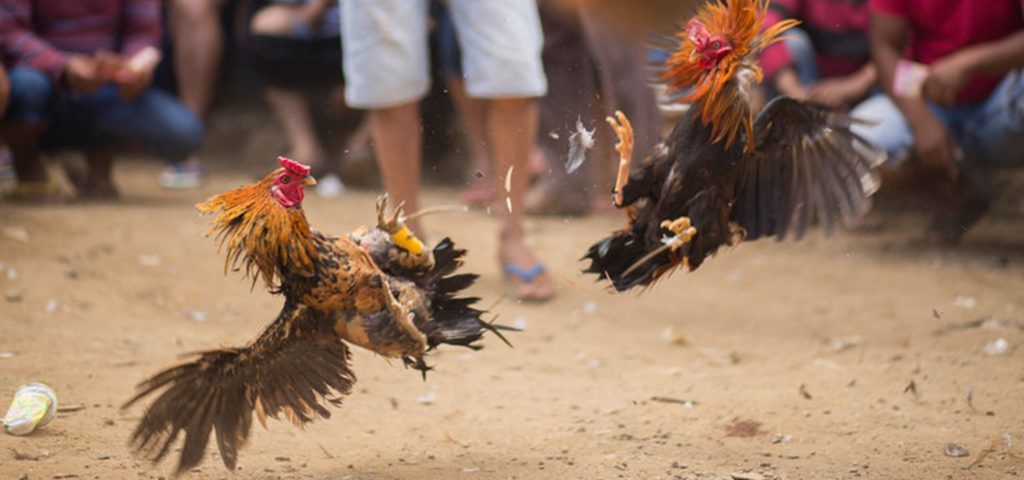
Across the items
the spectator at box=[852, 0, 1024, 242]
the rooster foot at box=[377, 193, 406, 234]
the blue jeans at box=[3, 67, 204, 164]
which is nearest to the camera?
the rooster foot at box=[377, 193, 406, 234]

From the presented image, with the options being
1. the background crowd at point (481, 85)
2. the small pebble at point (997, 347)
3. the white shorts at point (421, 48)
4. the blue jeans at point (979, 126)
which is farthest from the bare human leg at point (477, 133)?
the small pebble at point (997, 347)

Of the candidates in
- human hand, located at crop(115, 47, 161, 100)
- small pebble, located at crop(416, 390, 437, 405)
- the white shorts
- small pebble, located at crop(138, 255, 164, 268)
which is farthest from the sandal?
human hand, located at crop(115, 47, 161, 100)

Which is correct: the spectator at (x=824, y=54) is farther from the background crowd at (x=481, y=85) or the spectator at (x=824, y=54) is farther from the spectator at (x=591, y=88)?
the spectator at (x=591, y=88)

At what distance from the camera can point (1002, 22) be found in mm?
4742

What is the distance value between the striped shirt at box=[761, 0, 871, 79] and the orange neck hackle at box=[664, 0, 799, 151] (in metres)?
2.83

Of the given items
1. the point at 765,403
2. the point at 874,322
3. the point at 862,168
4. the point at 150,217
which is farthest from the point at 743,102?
the point at 150,217

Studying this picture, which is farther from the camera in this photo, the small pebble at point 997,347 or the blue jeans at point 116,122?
the blue jeans at point 116,122

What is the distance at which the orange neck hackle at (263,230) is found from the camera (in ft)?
7.97

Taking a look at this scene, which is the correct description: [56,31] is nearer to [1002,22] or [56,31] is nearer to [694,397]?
[694,397]

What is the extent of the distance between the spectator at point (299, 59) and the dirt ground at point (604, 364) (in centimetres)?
148

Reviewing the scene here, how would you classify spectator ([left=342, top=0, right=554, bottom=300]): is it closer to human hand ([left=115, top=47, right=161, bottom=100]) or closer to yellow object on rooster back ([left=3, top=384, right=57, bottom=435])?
yellow object on rooster back ([left=3, top=384, right=57, bottom=435])

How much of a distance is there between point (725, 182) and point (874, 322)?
5.51 ft

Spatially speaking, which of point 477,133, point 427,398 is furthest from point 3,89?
point 427,398

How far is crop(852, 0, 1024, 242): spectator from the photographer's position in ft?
15.3
